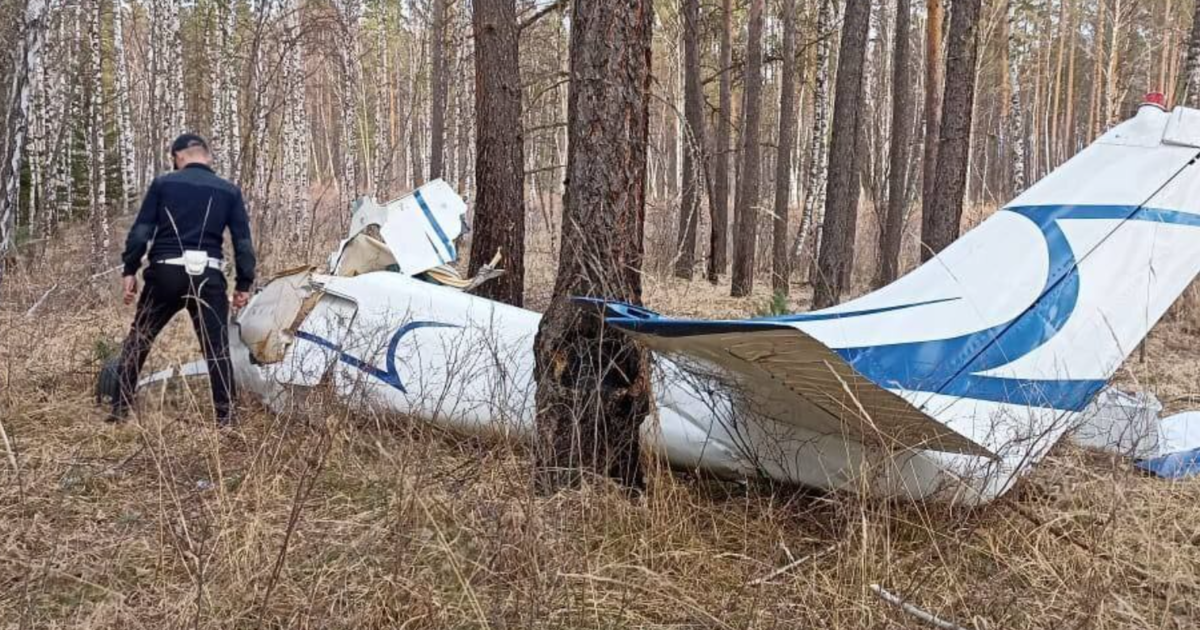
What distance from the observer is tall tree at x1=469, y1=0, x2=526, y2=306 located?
21.9 feet

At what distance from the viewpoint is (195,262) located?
4.40m

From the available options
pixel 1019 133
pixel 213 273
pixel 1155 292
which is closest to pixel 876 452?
pixel 1155 292

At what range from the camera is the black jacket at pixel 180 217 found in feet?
14.5

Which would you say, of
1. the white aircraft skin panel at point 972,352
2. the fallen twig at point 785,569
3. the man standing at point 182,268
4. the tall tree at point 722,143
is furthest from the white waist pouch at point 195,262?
the tall tree at point 722,143

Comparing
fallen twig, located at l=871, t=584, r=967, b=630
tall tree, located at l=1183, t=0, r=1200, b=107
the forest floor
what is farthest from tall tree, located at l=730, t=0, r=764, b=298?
fallen twig, located at l=871, t=584, r=967, b=630

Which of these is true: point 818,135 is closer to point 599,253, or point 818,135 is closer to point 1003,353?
point 1003,353

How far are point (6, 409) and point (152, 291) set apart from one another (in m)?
1.02

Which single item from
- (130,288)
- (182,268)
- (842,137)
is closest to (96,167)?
(130,288)

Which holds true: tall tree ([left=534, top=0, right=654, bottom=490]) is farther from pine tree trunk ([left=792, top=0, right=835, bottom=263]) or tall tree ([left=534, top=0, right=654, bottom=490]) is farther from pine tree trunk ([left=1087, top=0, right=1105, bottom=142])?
pine tree trunk ([left=1087, top=0, right=1105, bottom=142])

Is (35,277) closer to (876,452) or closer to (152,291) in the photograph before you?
(152,291)

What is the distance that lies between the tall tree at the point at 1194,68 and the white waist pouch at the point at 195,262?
7620mm

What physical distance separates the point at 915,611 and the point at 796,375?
74 centimetres

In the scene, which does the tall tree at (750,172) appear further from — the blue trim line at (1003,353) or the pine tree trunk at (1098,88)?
the pine tree trunk at (1098,88)

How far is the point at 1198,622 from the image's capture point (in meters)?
2.47
